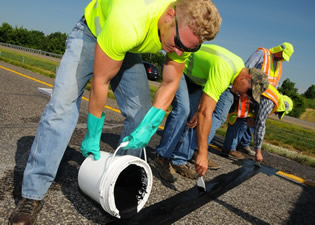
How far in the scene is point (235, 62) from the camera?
2926 mm

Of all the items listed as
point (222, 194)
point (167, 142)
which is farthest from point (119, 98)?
point (222, 194)

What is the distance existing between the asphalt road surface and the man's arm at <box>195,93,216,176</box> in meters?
0.37

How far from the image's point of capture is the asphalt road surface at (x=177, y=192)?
Answer: 1848 mm

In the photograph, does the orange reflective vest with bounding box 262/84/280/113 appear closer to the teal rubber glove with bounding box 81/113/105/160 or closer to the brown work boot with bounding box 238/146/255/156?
the brown work boot with bounding box 238/146/255/156

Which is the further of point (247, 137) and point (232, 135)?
point (247, 137)

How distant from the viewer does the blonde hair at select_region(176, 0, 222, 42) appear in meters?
1.47

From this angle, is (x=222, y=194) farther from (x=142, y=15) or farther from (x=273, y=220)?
(x=142, y=15)

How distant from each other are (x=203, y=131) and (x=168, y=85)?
61cm

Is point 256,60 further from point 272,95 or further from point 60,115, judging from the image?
point 60,115

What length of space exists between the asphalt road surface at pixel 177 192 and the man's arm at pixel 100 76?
761mm

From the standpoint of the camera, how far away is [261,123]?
11.5ft

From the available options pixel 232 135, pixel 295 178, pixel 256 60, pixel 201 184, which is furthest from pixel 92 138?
pixel 256 60

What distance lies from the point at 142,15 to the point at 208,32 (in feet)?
1.40

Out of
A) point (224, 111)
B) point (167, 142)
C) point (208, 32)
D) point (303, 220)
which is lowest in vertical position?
point (303, 220)
